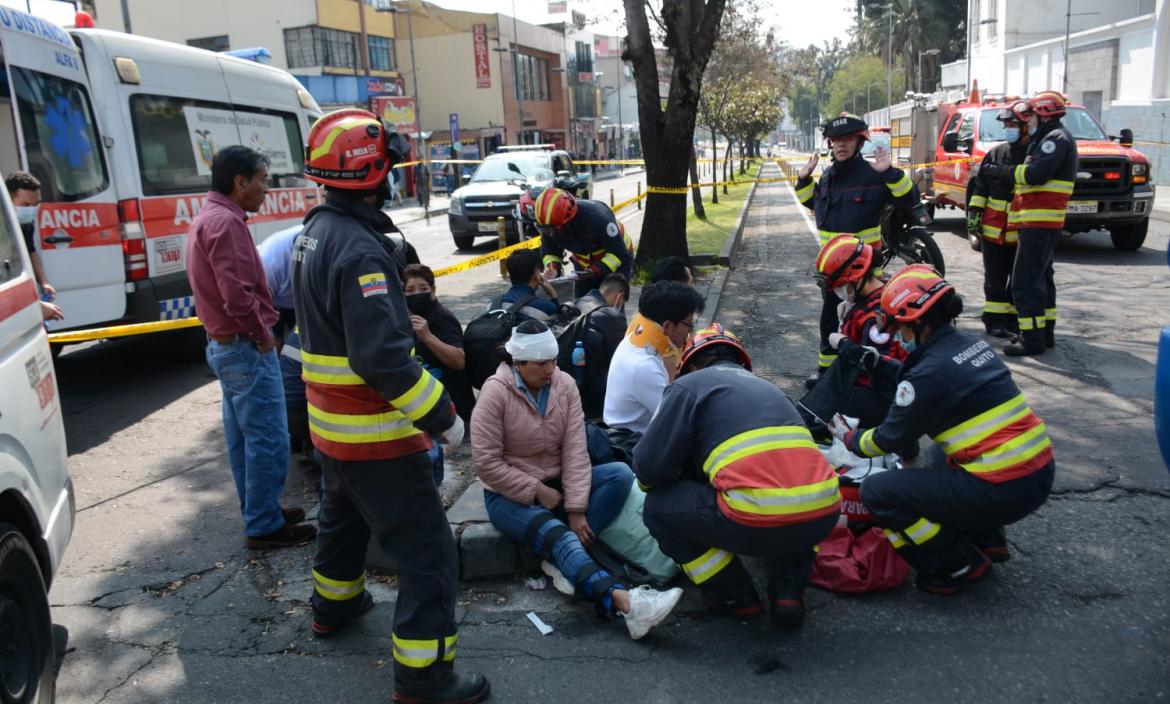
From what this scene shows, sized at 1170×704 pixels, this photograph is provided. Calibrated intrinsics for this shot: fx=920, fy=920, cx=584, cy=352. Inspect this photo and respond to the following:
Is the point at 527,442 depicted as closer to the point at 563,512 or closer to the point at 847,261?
the point at 563,512

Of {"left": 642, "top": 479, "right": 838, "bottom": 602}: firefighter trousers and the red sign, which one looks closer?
{"left": 642, "top": 479, "right": 838, "bottom": 602}: firefighter trousers

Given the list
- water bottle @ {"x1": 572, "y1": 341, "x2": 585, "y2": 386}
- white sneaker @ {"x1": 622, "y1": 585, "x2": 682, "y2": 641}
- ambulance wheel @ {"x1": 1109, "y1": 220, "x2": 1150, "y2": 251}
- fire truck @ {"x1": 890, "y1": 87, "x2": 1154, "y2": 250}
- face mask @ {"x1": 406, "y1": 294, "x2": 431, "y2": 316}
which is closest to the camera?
white sneaker @ {"x1": 622, "y1": 585, "x2": 682, "y2": 641}

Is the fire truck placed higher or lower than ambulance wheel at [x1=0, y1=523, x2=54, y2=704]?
higher

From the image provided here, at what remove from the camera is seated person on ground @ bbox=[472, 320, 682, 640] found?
4023mm

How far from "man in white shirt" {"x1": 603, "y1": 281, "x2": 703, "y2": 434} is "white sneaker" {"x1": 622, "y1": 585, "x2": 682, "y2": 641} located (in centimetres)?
112

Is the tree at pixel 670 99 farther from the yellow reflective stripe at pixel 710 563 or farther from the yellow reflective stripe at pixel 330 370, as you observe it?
the yellow reflective stripe at pixel 330 370

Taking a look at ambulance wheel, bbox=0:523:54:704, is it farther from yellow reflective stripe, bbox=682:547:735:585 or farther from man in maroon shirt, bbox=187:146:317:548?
yellow reflective stripe, bbox=682:547:735:585

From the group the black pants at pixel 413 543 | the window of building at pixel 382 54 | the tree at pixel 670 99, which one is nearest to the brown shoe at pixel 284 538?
the black pants at pixel 413 543

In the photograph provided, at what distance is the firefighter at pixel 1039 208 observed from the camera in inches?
285

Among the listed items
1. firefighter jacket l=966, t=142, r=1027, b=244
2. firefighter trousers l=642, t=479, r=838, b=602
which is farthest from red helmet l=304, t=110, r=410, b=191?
firefighter jacket l=966, t=142, r=1027, b=244

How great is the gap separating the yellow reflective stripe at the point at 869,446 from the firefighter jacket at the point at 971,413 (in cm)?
17

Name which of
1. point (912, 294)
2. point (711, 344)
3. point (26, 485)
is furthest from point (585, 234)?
point (26, 485)

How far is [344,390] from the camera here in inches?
124

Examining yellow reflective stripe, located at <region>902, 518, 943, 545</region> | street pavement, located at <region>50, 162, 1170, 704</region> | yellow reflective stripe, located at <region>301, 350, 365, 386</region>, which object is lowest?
street pavement, located at <region>50, 162, 1170, 704</region>
